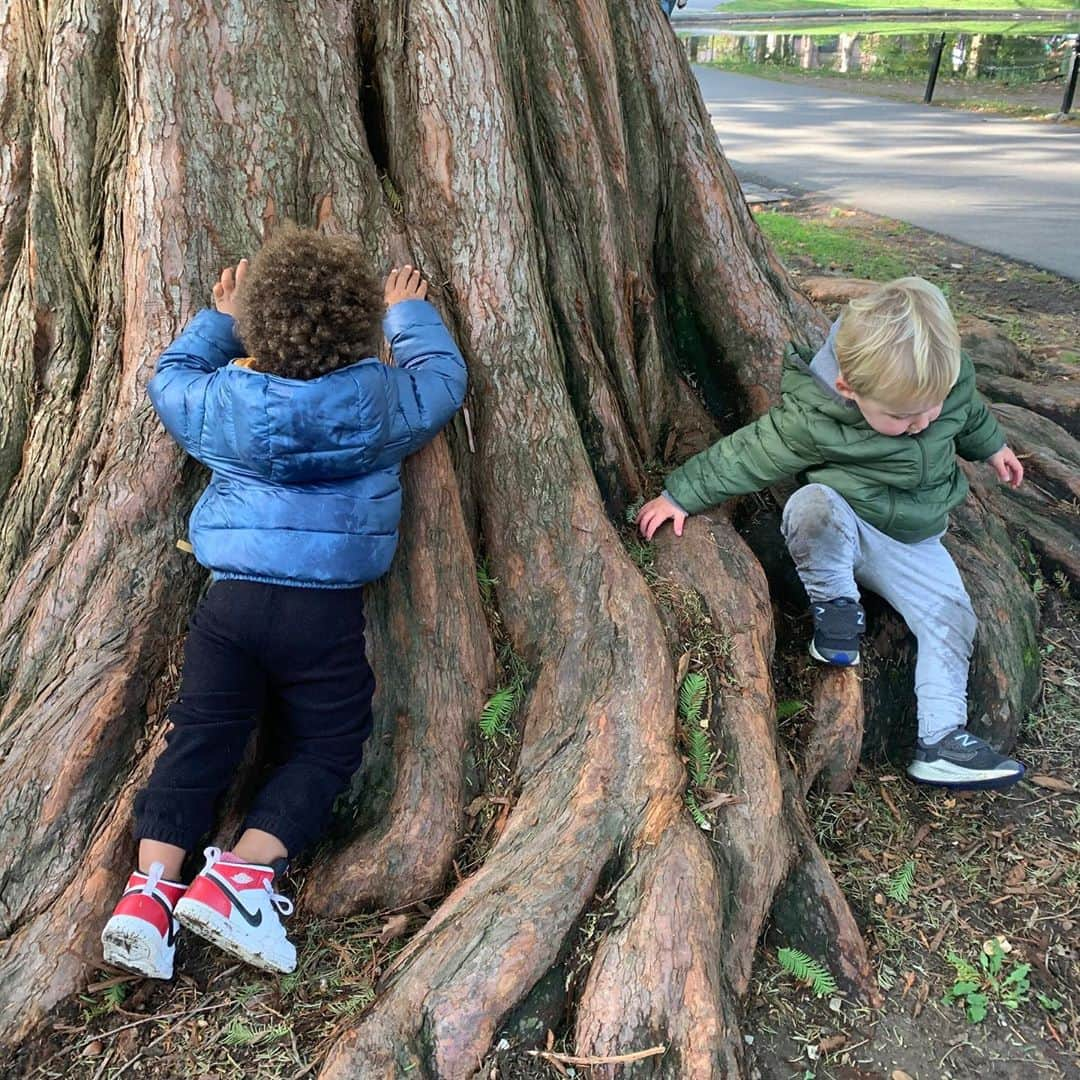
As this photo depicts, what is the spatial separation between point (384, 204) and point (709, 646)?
1.67 m

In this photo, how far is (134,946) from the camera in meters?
2.49

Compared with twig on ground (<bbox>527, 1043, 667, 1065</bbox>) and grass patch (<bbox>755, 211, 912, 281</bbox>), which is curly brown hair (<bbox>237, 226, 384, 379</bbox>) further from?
grass patch (<bbox>755, 211, 912, 281</bbox>)

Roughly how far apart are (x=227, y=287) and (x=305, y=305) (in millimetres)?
431

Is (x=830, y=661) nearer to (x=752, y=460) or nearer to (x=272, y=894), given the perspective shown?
(x=752, y=460)

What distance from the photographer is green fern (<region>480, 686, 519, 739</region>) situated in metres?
3.06

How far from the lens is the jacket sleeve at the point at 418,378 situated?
2873mm

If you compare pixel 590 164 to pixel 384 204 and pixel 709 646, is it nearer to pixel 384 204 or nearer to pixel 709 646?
pixel 384 204

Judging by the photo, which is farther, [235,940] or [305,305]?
[305,305]

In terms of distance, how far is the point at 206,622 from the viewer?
9.29 ft

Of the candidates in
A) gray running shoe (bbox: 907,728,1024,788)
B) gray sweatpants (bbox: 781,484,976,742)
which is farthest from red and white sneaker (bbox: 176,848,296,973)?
gray running shoe (bbox: 907,728,1024,788)

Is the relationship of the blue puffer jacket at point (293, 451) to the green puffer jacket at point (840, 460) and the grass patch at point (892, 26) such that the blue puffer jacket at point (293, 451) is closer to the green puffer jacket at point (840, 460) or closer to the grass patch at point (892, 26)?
the green puffer jacket at point (840, 460)

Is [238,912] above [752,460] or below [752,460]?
below

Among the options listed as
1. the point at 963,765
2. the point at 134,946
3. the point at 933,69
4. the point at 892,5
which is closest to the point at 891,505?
the point at 963,765

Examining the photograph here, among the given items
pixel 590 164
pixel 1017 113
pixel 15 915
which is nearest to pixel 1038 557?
pixel 590 164
